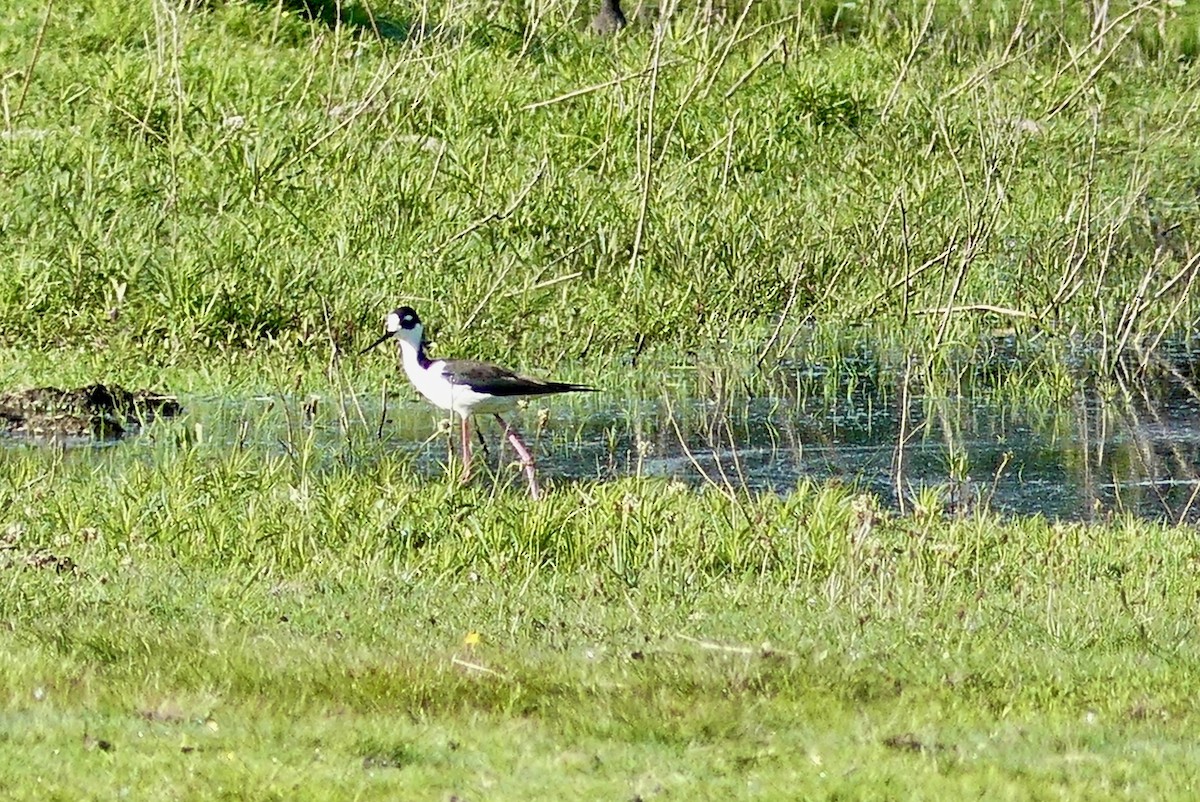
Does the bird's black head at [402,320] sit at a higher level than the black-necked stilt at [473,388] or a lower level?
higher

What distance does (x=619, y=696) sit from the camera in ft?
21.2

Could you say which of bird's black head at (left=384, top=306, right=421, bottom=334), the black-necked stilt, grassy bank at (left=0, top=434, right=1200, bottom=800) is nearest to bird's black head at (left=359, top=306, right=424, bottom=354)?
bird's black head at (left=384, top=306, right=421, bottom=334)

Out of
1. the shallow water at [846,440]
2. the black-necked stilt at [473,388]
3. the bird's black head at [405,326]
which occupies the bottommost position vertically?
the shallow water at [846,440]

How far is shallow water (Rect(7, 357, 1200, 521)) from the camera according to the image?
10.6m

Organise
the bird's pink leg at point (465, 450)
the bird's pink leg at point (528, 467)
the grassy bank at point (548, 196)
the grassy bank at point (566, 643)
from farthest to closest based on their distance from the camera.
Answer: the grassy bank at point (548, 196) < the bird's pink leg at point (465, 450) < the bird's pink leg at point (528, 467) < the grassy bank at point (566, 643)

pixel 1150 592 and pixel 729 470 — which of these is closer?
pixel 1150 592

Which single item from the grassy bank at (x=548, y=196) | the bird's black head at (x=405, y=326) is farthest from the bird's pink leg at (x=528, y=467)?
the grassy bank at (x=548, y=196)

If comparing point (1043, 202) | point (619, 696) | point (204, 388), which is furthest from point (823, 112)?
point (619, 696)

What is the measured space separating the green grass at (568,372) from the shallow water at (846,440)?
0.55 ft

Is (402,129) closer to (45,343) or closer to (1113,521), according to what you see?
(45,343)

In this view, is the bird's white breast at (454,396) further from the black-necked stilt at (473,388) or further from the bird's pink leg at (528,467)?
the bird's pink leg at (528,467)

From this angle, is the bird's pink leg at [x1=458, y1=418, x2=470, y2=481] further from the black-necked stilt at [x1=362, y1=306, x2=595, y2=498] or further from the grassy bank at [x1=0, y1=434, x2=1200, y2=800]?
the grassy bank at [x1=0, y1=434, x2=1200, y2=800]

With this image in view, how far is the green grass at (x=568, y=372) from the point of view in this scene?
20.1 ft

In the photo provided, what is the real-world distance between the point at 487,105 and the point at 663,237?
3160 mm
